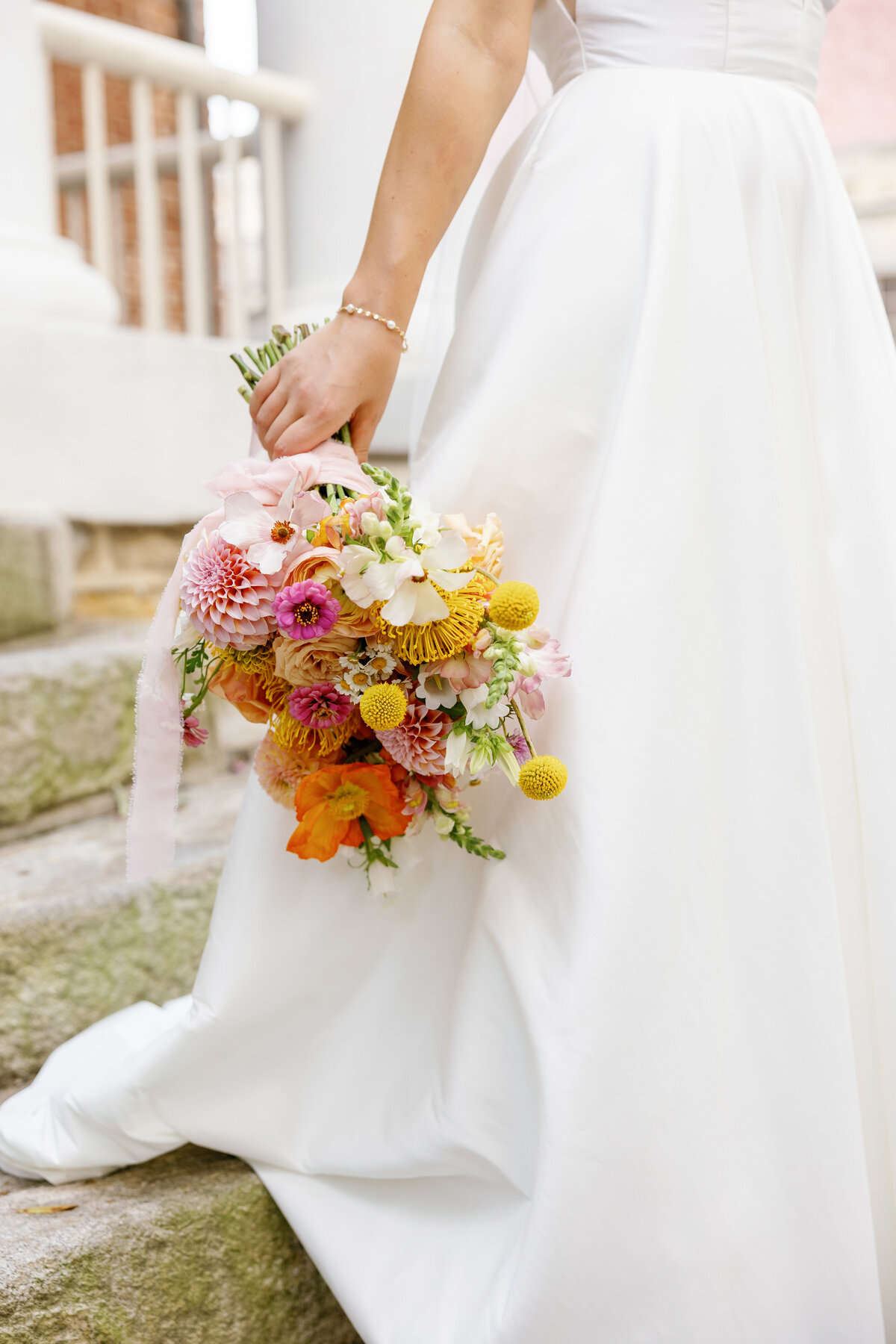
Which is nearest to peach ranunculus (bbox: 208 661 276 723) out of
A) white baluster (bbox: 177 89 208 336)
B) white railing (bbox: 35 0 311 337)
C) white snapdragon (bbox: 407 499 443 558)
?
white snapdragon (bbox: 407 499 443 558)

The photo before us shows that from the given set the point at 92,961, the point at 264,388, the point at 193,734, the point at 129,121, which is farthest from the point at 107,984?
the point at 129,121

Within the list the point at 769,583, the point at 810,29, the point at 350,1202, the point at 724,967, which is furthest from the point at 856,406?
the point at 350,1202

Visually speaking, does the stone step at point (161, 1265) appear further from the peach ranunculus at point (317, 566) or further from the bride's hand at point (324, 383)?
the bride's hand at point (324, 383)

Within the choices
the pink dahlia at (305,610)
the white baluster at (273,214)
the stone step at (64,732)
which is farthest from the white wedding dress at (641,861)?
the white baluster at (273,214)

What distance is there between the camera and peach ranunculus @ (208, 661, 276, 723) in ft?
3.39

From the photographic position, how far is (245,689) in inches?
40.9

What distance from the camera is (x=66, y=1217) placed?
1109 mm

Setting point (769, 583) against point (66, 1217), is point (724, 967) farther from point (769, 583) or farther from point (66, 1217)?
point (66, 1217)

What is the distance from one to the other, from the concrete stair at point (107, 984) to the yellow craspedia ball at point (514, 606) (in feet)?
2.18

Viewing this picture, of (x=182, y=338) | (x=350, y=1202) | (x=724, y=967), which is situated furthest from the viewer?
(x=182, y=338)

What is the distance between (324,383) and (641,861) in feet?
1.68

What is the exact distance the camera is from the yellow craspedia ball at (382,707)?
2.95 ft

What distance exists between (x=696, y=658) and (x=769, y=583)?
0.09m

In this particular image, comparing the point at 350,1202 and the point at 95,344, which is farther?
the point at 95,344
